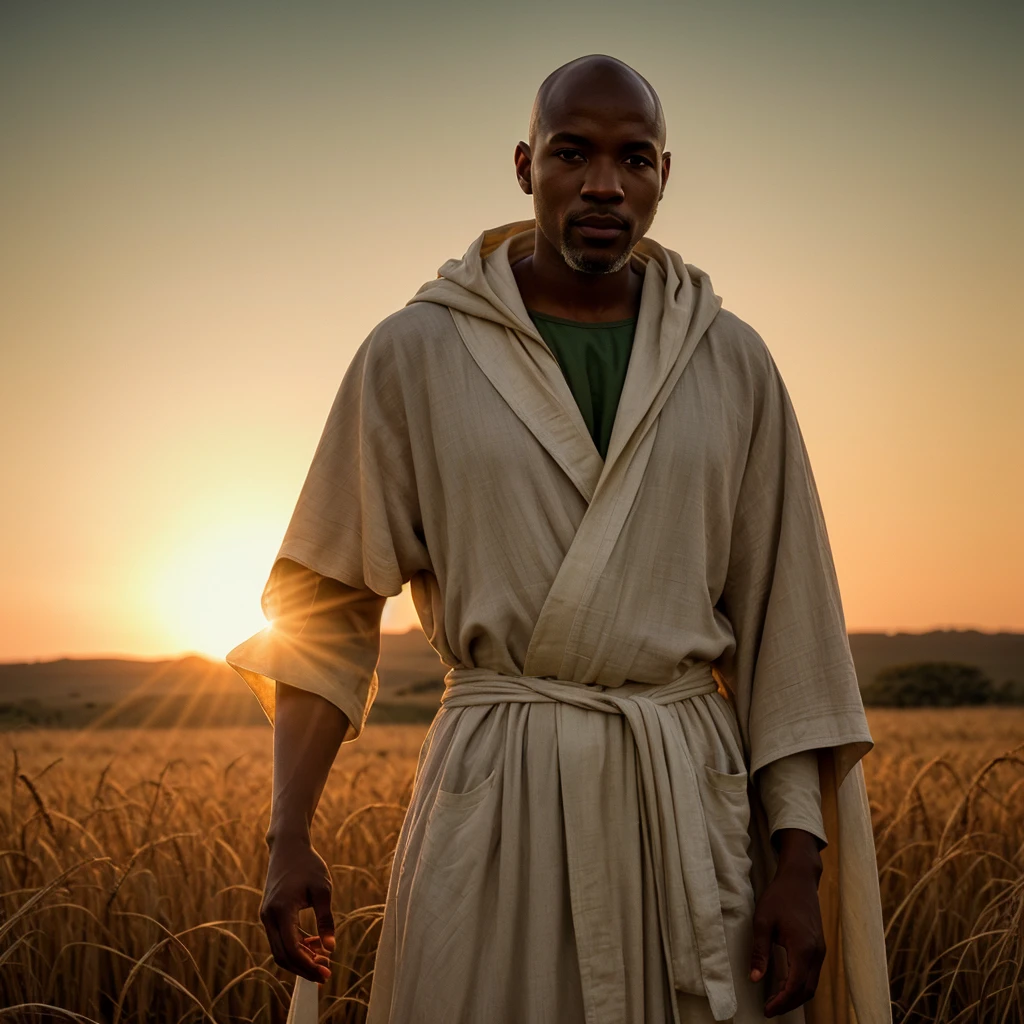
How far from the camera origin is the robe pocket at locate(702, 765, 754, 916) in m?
2.15

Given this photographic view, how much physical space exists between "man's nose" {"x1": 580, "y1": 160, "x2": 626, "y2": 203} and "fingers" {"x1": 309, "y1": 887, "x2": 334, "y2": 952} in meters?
1.28

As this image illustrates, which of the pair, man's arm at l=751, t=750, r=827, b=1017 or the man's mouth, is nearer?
man's arm at l=751, t=750, r=827, b=1017

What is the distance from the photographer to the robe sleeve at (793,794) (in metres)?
2.21

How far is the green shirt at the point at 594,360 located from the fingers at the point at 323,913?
2.94ft

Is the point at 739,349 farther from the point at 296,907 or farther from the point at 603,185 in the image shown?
the point at 296,907

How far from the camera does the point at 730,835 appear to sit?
86.0 inches

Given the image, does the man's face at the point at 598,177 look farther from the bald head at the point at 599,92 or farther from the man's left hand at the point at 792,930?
the man's left hand at the point at 792,930

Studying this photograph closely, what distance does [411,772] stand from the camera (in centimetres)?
588

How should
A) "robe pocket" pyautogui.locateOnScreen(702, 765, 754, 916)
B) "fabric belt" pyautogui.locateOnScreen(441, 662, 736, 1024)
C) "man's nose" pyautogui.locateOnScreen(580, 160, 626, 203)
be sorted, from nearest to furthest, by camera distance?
1. "fabric belt" pyautogui.locateOnScreen(441, 662, 736, 1024)
2. "robe pocket" pyautogui.locateOnScreen(702, 765, 754, 916)
3. "man's nose" pyautogui.locateOnScreen(580, 160, 626, 203)

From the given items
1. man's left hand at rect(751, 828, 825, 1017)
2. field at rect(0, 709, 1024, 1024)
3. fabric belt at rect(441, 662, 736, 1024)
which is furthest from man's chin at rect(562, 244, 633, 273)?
field at rect(0, 709, 1024, 1024)

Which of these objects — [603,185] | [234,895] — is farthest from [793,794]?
[234,895]

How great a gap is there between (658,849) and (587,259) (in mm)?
1035

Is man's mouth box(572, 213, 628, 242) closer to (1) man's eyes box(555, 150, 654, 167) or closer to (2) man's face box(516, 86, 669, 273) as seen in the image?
(2) man's face box(516, 86, 669, 273)

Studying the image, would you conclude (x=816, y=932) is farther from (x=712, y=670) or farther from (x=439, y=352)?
(x=439, y=352)
